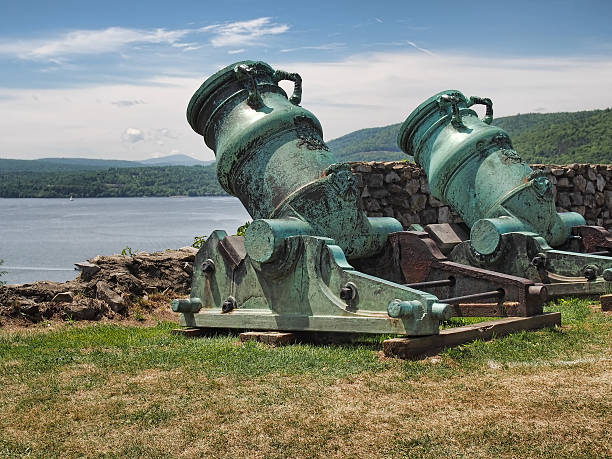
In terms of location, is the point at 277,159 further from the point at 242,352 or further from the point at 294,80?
the point at 242,352

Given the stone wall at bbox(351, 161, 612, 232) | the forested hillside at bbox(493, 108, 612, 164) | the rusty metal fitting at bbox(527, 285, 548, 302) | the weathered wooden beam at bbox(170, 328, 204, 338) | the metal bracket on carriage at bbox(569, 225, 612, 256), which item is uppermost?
the forested hillside at bbox(493, 108, 612, 164)

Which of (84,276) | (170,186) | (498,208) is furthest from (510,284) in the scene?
(170,186)

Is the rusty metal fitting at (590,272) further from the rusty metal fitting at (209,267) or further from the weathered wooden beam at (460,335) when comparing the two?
the rusty metal fitting at (209,267)

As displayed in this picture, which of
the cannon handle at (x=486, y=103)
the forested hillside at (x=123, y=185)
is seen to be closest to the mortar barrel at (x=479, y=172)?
the cannon handle at (x=486, y=103)

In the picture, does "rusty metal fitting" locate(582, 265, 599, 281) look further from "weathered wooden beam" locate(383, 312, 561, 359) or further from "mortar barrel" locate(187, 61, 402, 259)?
"mortar barrel" locate(187, 61, 402, 259)

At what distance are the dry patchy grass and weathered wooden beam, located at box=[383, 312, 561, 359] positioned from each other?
11 centimetres

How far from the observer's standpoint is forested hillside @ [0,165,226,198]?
110438 millimetres

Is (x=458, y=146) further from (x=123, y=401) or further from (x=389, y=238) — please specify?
(x=123, y=401)

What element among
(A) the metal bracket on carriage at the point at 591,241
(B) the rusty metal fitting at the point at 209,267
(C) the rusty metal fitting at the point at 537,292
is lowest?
(C) the rusty metal fitting at the point at 537,292

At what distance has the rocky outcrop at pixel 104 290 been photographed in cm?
825

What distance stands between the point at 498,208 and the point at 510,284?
6.13 ft

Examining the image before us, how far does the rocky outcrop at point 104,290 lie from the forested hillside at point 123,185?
318ft

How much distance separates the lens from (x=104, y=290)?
872 centimetres

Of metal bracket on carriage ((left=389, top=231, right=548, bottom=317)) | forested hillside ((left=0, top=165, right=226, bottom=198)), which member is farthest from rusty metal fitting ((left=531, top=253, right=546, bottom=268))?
forested hillside ((left=0, top=165, right=226, bottom=198))
